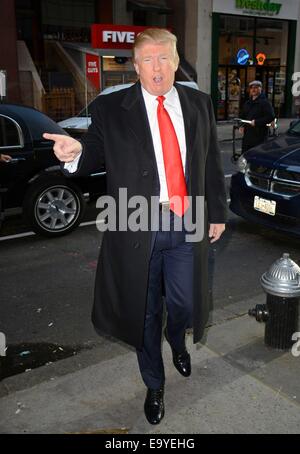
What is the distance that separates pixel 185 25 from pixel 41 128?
16783mm

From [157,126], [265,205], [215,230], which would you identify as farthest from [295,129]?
[157,126]

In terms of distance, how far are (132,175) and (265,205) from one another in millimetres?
3446

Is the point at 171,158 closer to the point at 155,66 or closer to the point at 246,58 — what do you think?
the point at 155,66

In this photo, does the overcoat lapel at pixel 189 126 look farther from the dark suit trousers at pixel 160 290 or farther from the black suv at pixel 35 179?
the black suv at pixel 35 179

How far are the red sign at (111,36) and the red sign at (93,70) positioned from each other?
73 centimetres

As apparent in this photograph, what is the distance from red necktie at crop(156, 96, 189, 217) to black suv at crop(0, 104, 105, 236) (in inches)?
147

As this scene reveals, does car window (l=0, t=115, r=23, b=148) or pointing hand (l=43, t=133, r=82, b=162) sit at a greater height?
pointing hand (l=43, t=133, r=82, b=162)

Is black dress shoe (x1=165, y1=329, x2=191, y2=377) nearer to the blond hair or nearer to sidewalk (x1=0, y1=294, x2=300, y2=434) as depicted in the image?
sidewalk (x1=0, y1=294, x2=300, y2=434)

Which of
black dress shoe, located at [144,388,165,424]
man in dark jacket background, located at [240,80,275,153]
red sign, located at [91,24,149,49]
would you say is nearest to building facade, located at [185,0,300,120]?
red sign, located at [91,24,149,49]

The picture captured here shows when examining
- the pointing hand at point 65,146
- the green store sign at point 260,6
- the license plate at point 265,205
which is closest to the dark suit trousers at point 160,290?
the pointing hand at point 65,146

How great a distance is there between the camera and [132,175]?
2.66 m

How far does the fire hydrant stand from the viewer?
11.3ft

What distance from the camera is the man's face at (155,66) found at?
2.62 meters

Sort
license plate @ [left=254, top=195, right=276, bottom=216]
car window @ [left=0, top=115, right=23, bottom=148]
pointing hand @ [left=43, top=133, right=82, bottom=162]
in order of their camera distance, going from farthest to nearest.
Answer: car window @ [left=0, top=115, right=23, bottom=148] < license plate @ [left=254, top=195, right=276, bottom=216] < pointing hand @ [left=43, top=133, right=82, bottom=162]
